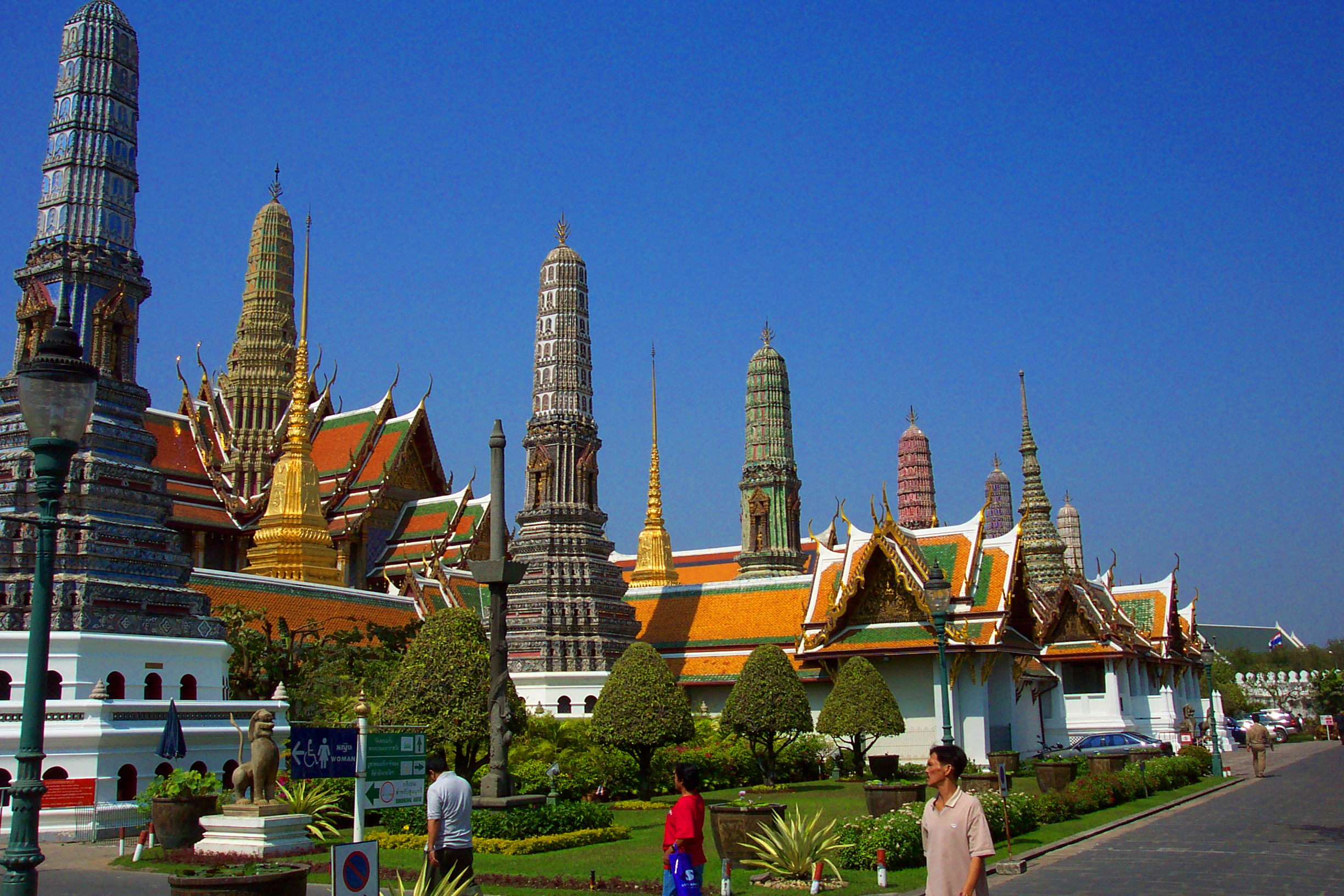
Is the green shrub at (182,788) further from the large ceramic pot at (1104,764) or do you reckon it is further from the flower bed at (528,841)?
the large ceramic pot at (1104,764)

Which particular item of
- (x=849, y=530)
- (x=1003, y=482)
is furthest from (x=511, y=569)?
(x=1003, y=482)

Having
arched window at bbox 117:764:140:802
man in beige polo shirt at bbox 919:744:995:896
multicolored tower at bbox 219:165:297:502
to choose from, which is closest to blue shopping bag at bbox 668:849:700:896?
man in beige polo shirt at bbox 919:744:995:896

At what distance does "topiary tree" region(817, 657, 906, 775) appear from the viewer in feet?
74.5

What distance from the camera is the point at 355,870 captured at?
6754mm

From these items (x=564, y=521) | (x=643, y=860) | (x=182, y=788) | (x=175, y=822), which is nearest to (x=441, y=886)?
(x=643, y=860)

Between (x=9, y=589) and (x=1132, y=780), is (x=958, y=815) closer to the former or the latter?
(x=1132, y=780)

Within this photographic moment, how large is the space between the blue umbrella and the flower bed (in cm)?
404

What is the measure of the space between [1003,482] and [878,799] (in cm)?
5074

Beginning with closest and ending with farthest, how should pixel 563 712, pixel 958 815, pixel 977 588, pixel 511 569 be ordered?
pixel 958 815 < pixel 511 569 < pixel 977 588 < pixel 563 712

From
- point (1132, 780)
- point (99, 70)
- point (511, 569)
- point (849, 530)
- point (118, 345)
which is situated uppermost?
point (99, 70)

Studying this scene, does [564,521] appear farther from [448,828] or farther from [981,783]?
[448,828]

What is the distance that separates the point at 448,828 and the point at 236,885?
1.57m

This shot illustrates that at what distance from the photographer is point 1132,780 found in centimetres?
1970

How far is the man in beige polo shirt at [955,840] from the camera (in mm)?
5805
